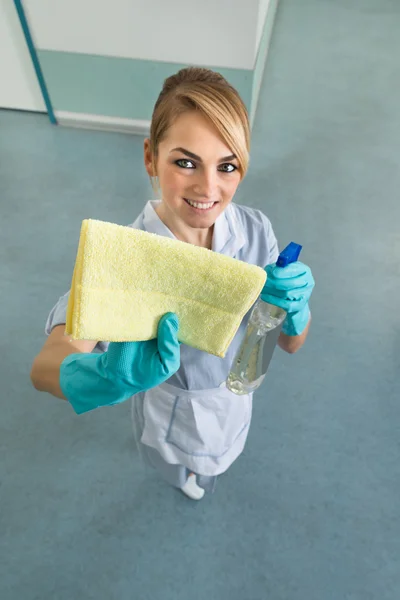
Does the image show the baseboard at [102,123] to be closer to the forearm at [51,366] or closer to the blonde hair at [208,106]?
the blonde hair at [208,106]

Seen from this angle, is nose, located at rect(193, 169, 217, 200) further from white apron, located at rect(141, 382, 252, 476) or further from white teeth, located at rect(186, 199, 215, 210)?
white apron, located at rect(141, 382, 252, 476)

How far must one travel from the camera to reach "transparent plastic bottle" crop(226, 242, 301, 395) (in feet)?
2.72

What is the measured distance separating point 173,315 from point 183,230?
0.29 meters

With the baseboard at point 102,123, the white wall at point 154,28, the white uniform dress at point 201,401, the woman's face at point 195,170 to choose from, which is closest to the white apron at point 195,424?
the white uniform dress at point 201,401

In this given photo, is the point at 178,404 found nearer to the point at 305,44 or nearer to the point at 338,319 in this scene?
the point at 338,319

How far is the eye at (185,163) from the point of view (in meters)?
0.74

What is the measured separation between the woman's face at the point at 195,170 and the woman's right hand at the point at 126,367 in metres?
0.23

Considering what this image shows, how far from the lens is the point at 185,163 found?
741 mm

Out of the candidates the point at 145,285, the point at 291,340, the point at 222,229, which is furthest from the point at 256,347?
the point at 145,285

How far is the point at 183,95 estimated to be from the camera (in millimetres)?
727

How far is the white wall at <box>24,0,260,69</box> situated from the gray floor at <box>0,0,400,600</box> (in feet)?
1.77

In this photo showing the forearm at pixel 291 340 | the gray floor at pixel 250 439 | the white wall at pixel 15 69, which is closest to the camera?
the forearm at pixel 291 340

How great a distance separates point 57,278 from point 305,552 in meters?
1.43

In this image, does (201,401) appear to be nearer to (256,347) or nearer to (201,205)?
(256,347)
